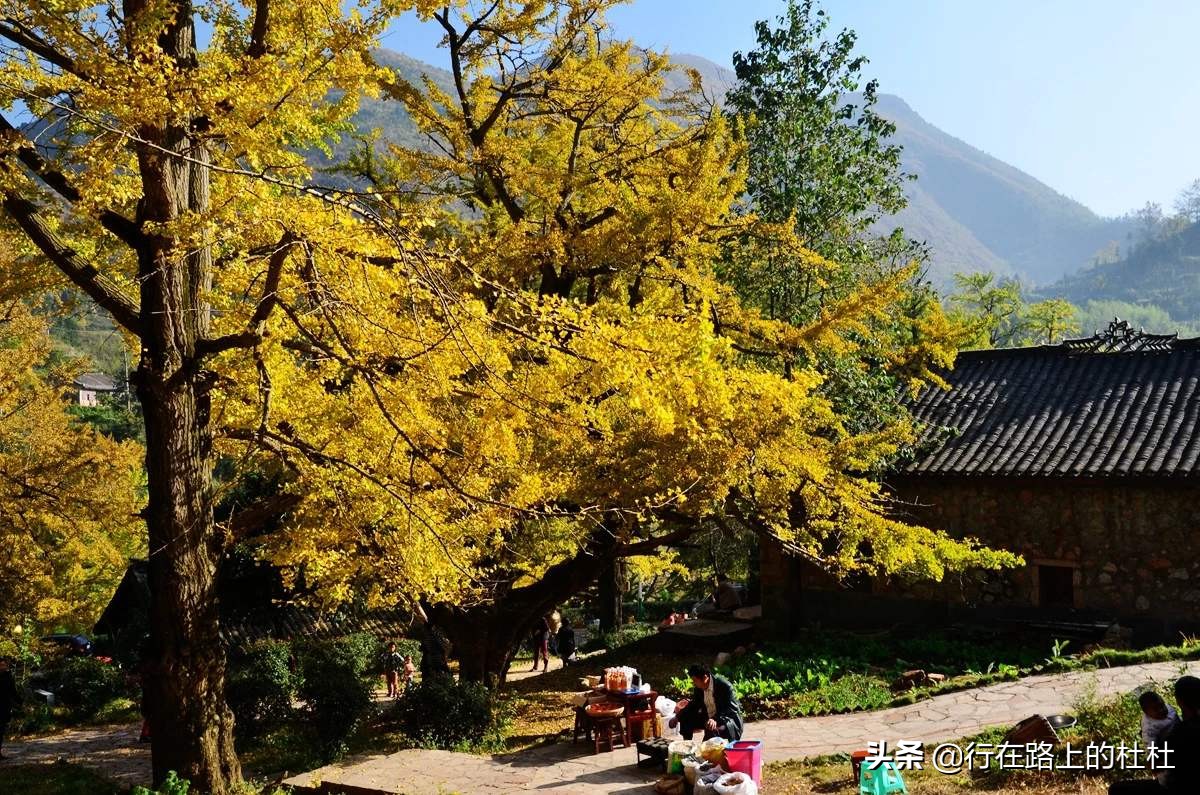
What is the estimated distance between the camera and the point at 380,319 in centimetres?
710

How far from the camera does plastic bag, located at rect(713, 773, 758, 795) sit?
7605mm

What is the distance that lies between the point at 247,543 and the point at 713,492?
5852mm

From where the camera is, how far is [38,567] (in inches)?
860

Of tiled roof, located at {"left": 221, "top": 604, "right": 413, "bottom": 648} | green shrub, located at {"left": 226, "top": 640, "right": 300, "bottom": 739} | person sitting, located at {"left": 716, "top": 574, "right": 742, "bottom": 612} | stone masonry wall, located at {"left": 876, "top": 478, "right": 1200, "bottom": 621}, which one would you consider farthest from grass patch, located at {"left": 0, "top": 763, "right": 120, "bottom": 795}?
stone masonry wall, located at {"left": 876, "top": 478, "right": 1200, "bottom": 621}

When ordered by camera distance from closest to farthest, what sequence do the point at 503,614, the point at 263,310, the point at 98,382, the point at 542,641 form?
the point at 263,310, the point at 503,614, the point at 542,641, the point at 98,382

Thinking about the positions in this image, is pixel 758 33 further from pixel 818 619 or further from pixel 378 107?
pixel 378 107

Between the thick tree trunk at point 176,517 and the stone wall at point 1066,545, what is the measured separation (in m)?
12.3

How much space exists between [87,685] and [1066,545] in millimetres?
22715

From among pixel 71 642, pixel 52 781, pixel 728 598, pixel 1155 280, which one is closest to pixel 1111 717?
pixel 52 781

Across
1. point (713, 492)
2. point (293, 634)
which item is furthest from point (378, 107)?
point (713, 492)

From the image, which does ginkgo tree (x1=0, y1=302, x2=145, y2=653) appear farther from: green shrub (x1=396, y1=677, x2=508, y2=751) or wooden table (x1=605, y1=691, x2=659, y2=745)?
wooden table (x1=605, y1=691, x2=659, y2=745)

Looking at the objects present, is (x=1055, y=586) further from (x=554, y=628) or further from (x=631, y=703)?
(x=554, y=628)

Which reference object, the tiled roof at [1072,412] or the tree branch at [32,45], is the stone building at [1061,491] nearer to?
the tiled roof at [1072,412]

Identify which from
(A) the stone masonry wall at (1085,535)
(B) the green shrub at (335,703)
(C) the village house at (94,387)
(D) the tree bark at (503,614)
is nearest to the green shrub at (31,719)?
(B) the green shrub at (335,703)
